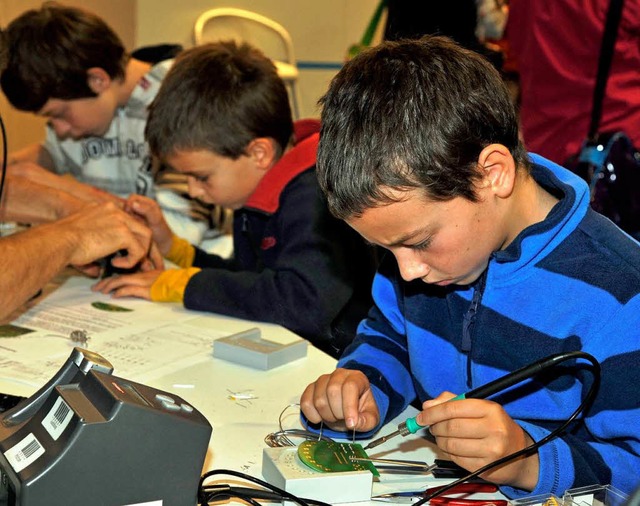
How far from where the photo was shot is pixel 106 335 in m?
1.44

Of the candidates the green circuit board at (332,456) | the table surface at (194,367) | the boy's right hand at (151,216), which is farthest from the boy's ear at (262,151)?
the green circuit board at (332,456)

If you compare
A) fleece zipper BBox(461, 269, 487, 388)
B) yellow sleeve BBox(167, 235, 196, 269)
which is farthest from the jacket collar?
fleece zipper BBox(461, 269, 487, 388)

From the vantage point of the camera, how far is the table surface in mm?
1088

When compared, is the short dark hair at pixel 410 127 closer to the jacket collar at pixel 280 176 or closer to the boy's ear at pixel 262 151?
the jacket collar at pixel 280 176

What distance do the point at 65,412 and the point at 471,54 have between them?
0.66m

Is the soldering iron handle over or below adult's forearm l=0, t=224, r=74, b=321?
over

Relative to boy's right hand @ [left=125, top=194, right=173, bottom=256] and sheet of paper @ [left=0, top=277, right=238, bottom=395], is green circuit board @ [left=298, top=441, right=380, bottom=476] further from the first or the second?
boy's right hand @ [left=125, top=194, right=173, bottom=256]

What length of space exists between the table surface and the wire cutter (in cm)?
2

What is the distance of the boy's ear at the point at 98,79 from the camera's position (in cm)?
243

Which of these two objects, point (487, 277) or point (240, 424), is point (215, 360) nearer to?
point (240, 424)

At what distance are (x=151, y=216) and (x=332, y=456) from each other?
3.94ft

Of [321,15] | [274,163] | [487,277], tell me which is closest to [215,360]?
[487,277]

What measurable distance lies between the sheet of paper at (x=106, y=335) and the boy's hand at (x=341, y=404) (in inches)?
10.6

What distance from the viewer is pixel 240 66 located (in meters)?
1.92
